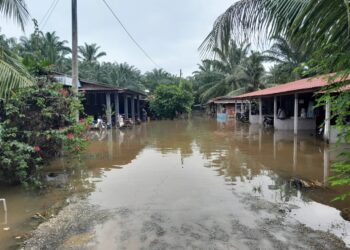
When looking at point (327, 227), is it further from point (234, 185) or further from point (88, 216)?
point (88, 216)

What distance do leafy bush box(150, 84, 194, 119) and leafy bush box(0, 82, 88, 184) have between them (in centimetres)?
2333

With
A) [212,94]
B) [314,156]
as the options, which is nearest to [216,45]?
[314,156]

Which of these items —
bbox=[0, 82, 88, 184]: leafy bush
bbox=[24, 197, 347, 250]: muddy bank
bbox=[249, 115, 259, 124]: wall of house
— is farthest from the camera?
bbox=[249, 115, 259, 124]: wall of house

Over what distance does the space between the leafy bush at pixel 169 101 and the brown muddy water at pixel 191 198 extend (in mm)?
20658

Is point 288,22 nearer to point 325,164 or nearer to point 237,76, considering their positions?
point 325,164

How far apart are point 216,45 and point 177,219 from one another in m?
2.74

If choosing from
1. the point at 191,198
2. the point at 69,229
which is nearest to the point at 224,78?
the point at 191,198

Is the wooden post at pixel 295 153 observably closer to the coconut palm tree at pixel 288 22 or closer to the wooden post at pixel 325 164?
the wooden post at pixel 325 164

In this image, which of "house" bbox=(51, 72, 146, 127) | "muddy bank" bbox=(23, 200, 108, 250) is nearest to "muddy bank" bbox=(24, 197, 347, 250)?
"muddy bank" bbox=(23, 200, 108, 250)

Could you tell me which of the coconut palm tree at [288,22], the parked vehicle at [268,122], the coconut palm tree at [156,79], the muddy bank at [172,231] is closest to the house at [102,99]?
the parked vehicle at [268,122]

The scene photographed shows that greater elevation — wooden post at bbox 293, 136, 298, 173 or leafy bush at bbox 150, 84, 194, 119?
leafy bush at bbox 150, 84, 194, 119

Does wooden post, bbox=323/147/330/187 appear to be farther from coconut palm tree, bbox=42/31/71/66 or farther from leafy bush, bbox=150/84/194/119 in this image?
coconut palm tree, bbox=42/31/71/66

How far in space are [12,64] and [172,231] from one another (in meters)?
4.45

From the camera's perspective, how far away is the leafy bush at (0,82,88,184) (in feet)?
20.6
